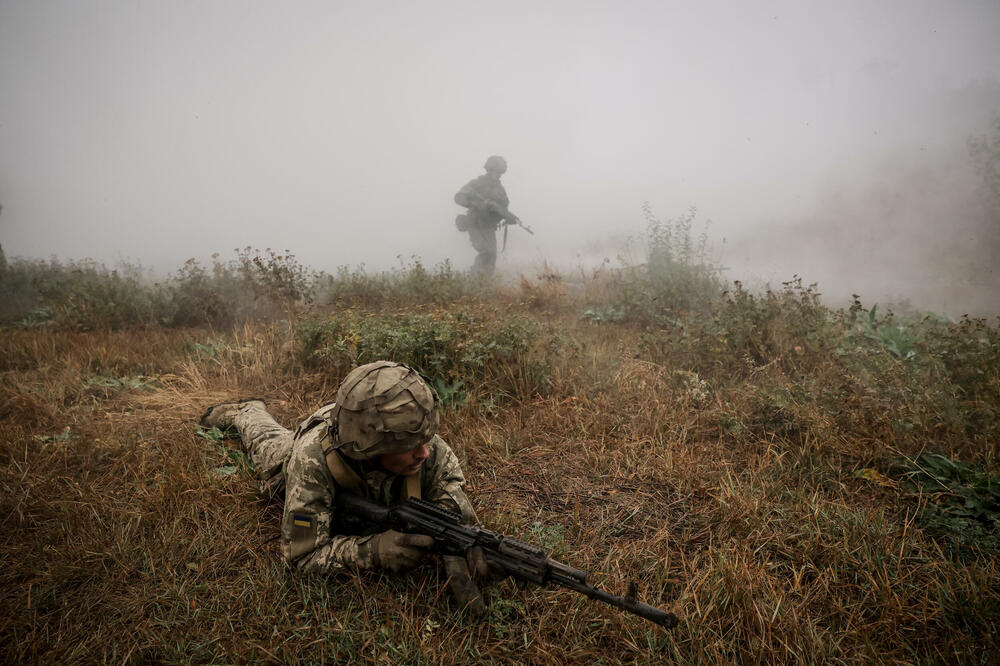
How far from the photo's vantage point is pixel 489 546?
1.81m

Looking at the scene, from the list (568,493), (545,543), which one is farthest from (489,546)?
(568,493)

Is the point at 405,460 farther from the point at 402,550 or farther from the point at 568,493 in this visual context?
the point at 568,493

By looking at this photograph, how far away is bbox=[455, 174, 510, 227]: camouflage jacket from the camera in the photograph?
1277 cm

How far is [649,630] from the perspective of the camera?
5.73 ft

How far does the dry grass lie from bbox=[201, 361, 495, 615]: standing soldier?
0.15 m

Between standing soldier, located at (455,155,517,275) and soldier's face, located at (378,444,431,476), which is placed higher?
standing soldier, located at (455,155,517,275)

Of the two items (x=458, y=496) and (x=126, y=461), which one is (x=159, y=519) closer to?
(x=126, y=461)

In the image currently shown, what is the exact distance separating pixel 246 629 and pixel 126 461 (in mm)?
1825

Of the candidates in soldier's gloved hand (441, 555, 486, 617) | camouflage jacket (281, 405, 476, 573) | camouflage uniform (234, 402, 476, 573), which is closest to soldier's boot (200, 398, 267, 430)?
camouflage uniform (234, 402, 476, 573)

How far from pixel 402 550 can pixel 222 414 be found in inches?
88.9

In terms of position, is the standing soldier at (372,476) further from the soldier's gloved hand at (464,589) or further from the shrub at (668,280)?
the shrub at (668,280)

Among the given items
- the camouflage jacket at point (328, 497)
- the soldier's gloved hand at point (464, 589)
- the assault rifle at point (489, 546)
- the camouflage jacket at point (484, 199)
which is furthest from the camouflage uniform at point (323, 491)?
the camouflage jacket at point (484, 199)

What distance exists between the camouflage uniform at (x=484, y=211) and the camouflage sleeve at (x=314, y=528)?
10900 millimetres

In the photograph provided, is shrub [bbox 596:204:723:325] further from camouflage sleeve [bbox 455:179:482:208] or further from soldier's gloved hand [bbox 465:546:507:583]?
camouflage sleeve [bbox 455:179:482:208]
